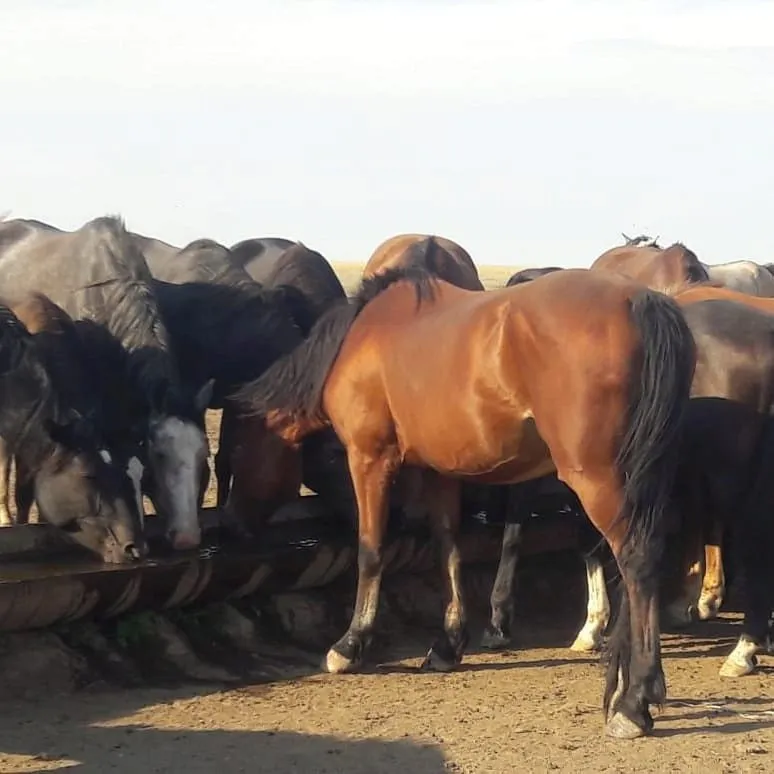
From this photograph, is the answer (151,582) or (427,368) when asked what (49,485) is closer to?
(151,582)

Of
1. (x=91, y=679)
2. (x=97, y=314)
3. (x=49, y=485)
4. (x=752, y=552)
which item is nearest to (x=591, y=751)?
(x=752, y=552)

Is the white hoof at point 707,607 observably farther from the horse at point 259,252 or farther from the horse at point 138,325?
the horse at point 259,252

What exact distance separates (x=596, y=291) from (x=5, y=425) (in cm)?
331

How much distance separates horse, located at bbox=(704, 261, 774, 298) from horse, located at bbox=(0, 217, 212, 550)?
9.33m

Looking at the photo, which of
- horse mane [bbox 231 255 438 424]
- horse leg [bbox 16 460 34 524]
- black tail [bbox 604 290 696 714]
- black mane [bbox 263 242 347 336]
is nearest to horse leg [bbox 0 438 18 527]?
horse leg [bbox 16 460 34 524]

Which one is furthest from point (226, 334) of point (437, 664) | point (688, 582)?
point (688, 582)

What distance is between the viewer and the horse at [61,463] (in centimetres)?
700

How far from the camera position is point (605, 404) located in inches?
224

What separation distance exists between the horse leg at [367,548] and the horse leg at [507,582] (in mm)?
827

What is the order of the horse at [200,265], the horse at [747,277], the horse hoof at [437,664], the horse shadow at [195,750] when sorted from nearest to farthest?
the horse shadow at [195,750]
the horse hoof at [437,664]
the horse at [200,265]
the horse at [747,277]

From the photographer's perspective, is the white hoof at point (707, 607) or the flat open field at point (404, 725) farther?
the white hoof at point (707, 607)

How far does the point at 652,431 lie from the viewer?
5.64m

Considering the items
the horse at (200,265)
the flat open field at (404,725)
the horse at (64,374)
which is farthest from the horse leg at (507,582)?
the horse at (200,265)

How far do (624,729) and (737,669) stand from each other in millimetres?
1415
